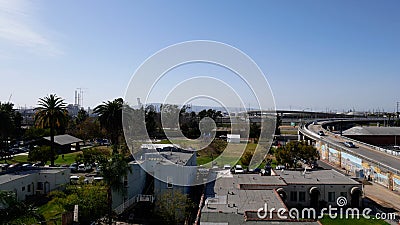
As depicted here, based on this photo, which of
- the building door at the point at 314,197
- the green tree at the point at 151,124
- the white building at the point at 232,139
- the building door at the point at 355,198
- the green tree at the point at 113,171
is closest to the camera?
the green tree at the point at 113,171

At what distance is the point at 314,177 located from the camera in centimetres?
2489

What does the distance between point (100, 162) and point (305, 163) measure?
89.5 feet

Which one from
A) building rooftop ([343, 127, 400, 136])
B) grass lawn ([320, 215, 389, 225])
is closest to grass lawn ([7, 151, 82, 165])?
grass lawn ([320, 215, 389, 225])

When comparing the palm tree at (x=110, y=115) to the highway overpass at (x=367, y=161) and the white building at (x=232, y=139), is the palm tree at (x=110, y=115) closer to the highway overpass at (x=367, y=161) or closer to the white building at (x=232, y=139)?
the white building at (x=232, y=139)

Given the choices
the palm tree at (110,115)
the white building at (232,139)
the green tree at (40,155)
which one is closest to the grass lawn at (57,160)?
the green tree at (40,155)

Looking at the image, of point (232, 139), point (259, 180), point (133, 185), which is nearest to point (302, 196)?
point (259, 180)

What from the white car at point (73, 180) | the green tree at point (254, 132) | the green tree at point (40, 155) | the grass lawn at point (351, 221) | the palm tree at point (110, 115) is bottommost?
the grass lawn at point (351, 221)

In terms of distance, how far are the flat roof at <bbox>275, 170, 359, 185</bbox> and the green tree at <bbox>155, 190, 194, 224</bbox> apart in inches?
315

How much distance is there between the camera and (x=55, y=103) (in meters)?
29.4

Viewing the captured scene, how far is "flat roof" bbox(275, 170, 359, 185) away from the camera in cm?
2311

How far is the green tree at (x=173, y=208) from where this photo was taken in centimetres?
1808

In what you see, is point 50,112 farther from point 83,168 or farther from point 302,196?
point 302,196

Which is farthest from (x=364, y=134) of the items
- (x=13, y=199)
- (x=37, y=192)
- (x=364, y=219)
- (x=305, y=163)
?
(x=13, y=199)

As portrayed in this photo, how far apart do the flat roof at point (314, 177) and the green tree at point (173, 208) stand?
315 inches
